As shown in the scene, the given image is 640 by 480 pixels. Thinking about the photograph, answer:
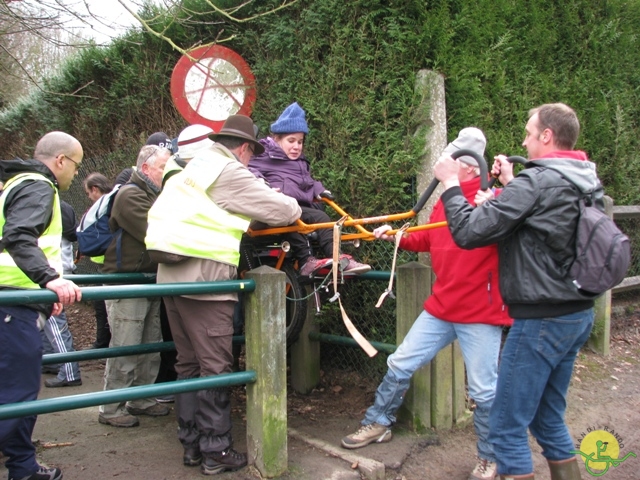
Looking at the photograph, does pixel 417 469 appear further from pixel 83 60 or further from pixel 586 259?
pixel 83 60

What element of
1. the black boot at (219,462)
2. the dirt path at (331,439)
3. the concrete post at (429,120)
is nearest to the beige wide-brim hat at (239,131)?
the concrete post at (429,120)

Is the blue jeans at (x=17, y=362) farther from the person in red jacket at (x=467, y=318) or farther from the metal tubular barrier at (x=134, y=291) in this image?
the person in red jacket at (x=467, y=318)

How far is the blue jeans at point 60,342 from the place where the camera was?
18.1 feet

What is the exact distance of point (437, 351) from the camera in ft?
12.1

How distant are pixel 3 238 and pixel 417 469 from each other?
8.88ft

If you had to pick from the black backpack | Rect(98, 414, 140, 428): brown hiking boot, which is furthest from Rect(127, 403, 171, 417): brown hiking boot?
the black backpack

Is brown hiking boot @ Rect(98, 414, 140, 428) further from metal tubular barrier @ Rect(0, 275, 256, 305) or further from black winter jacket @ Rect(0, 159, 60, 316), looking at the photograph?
metal tubular barrier @ Rect(0, 275, 256, 305)

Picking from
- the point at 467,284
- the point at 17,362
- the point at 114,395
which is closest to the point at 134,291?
the point at 114,395

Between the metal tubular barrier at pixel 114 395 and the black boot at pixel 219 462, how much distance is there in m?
0.43

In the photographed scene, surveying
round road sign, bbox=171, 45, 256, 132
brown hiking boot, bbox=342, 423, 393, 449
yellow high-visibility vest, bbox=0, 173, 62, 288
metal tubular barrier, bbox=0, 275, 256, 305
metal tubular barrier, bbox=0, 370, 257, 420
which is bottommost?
brown hiking boot, bbox=342, 423, 393, 449

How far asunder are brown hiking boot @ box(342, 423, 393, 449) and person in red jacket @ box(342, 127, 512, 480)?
13 mm

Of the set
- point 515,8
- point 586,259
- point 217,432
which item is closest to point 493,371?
point 586,259

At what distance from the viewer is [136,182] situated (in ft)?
14.6

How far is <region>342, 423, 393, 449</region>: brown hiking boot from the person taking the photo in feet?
12.4
